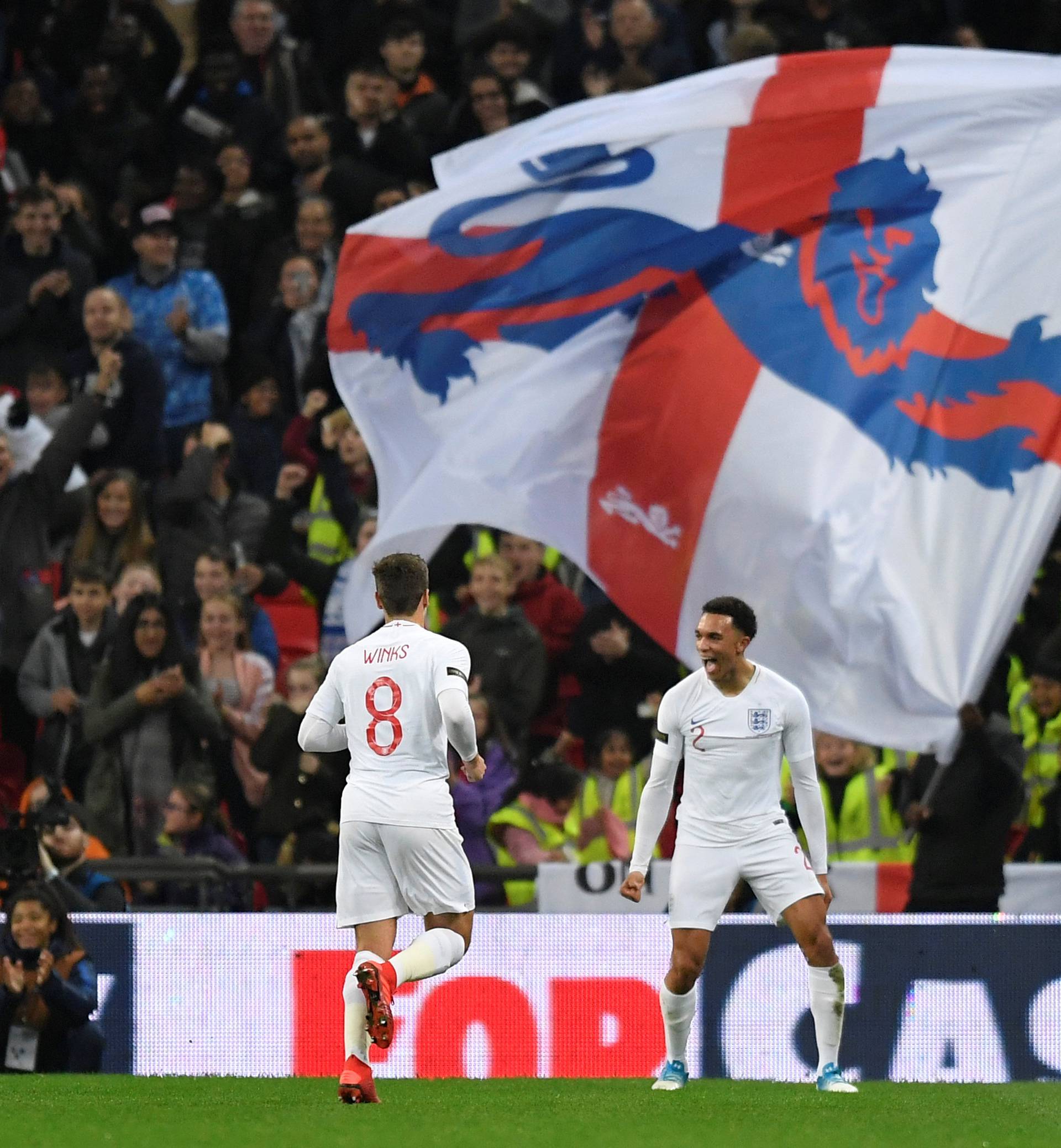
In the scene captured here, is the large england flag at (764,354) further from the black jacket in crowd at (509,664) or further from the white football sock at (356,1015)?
the white football sock at (356,1015)

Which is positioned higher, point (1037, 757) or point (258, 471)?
point (258, 471)

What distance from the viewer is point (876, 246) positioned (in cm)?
1177

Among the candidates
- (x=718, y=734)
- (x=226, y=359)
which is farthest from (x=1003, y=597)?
(x=226, y=359)

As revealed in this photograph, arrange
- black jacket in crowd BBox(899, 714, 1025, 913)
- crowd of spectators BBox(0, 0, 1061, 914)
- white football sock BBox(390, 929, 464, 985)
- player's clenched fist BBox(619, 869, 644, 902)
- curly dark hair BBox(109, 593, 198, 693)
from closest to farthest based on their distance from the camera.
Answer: white football sock BBox(390, 929, 464, 985) < player's clenched fist BBox(619, 869, 644, 902) < black jacket in crowd BBox(899, 714, 1025, 913) < crowd of spectators BBox(0, 0, 1061, 914) < curly dark hair BBox(109, 593, 198, 693)

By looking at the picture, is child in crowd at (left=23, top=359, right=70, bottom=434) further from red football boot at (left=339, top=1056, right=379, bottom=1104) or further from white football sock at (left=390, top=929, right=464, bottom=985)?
red football boot at (left=339, top=1056, right=379, bottom=1104)

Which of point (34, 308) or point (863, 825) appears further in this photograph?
point (34, 308)

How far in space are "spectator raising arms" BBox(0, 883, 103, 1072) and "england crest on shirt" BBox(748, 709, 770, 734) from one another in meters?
3.29

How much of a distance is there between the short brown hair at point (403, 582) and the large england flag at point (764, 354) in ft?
9.76

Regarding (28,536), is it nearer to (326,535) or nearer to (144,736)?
(326,535)

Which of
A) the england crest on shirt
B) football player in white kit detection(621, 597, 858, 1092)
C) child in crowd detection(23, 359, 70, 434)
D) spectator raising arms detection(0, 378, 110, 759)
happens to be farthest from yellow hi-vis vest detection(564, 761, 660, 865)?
child in crowd detection(23, 359, 70, 434)

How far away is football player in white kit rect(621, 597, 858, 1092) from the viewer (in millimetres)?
9391

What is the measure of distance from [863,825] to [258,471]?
5123 mm

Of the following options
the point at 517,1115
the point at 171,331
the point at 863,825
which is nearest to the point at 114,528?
the point at 171,331

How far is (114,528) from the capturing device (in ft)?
47.2
